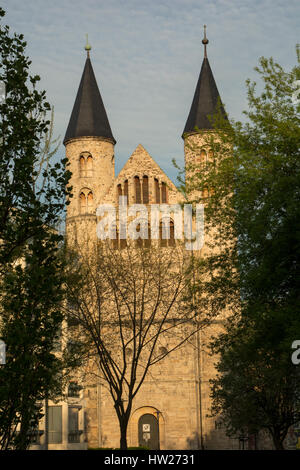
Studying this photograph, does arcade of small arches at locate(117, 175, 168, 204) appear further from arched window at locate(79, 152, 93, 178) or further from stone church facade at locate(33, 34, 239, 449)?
arched window at locate(79, 152, 93, 178)


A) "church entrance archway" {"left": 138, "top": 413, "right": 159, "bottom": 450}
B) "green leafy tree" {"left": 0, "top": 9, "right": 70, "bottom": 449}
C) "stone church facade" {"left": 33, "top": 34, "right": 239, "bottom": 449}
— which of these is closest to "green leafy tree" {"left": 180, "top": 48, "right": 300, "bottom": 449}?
"green leafy tree" {"left": 0, "top": 9, "right": 70, "bottom": 449}

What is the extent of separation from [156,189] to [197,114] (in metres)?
5.83

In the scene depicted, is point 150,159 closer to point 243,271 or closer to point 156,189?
point 156,189

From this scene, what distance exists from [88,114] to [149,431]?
2060cm

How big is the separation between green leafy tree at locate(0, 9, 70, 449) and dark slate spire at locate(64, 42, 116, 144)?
116 feet

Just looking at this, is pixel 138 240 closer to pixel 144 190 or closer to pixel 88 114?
pixel 144 190

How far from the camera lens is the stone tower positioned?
4694 centimetres

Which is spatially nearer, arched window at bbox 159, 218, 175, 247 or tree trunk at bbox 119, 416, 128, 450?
tree trunk at bbox 119, 416, 128, 450

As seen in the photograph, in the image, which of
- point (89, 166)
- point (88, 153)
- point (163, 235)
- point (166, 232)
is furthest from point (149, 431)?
point (88, 153)

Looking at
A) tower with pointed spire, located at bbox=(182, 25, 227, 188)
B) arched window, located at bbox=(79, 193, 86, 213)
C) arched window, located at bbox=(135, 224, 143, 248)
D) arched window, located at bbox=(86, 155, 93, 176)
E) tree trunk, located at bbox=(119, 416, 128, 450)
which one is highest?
tower with pointed spire, located at bbox=(182, 25, 227, 188)

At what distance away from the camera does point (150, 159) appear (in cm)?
4731

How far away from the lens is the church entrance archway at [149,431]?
144 ft

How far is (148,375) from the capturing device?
4409 cm
